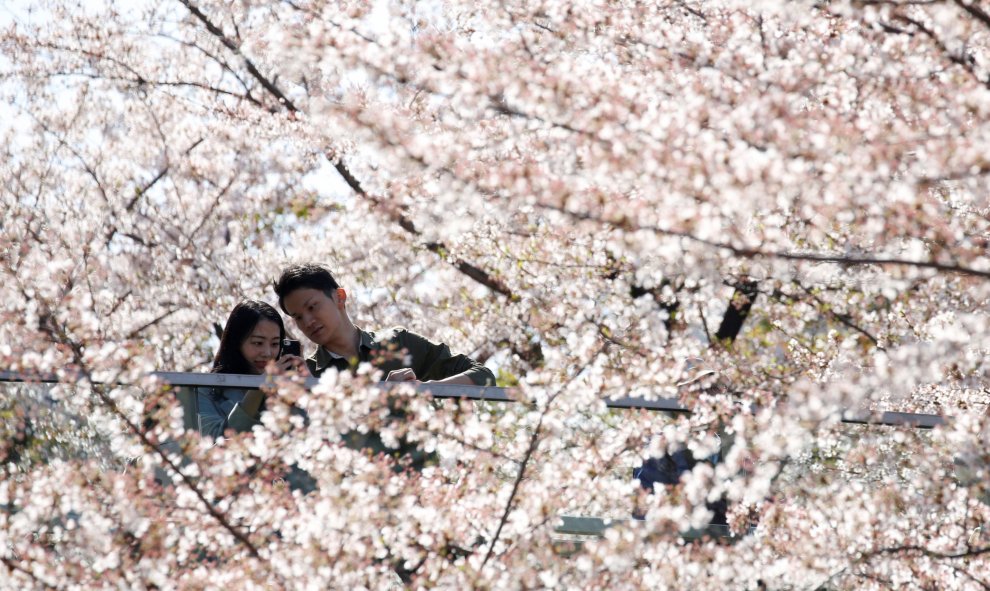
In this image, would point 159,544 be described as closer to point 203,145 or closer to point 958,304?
point 958,304

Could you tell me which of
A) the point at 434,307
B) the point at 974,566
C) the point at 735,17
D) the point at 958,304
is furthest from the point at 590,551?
the point at 434,307

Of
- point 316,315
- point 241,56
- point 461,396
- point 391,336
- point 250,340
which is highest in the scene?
point 241,56

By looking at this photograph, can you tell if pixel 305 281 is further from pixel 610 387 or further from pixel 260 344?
pixel 610 387

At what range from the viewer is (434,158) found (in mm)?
3410

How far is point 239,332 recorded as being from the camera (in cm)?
474

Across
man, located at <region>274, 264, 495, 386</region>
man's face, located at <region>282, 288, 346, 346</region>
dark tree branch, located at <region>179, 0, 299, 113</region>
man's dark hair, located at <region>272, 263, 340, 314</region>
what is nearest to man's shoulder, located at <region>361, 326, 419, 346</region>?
man, located at <region>274, 264, 495, 386</region>

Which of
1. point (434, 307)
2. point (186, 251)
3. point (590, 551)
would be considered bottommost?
point (590, 551)

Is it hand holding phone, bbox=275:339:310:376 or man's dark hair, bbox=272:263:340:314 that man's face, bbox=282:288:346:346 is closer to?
man's dark hair, bbox=272:263:340:314

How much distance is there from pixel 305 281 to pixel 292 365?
0.55 meters

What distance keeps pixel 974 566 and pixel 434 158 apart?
9.97 ft

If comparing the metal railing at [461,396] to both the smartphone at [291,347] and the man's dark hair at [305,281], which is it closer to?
the man's dark hair at [305,281]

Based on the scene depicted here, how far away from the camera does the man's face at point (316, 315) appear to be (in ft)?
15.2

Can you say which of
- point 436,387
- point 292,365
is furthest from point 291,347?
point 436,387

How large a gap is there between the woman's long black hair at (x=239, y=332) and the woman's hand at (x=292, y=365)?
1.54 feet
